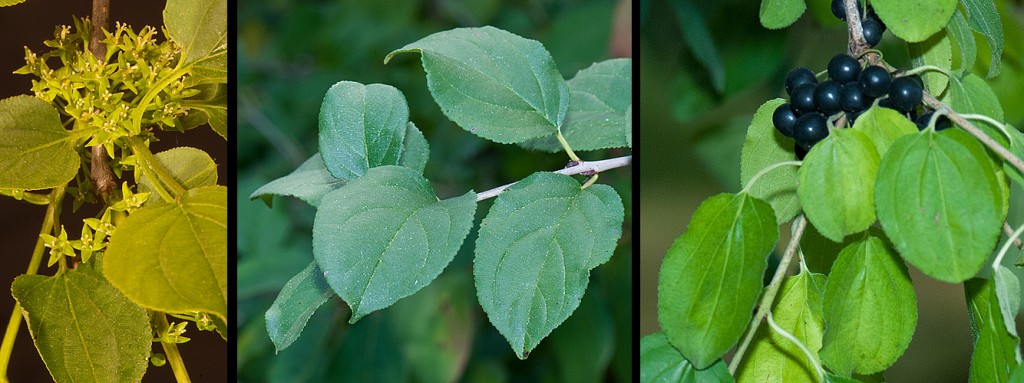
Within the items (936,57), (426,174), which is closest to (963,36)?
(936,57)

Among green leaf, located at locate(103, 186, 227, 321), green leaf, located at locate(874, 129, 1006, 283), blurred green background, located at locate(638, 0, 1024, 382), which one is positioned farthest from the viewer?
blurred green background, located at locate(638, 0, 1024, 382)

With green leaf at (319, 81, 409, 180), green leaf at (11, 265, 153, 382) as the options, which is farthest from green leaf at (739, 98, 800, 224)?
green leaf at (11, 265, 153, 382)

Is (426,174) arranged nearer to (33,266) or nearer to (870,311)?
(33,266)

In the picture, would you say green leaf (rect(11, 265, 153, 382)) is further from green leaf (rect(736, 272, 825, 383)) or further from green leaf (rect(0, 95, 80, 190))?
green leaf (rect(736, 272, 825, 383))

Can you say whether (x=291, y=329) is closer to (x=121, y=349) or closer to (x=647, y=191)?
(x=121, y=349)

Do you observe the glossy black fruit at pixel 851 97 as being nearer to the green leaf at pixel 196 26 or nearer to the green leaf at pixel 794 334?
the green leaf at pixel 794 334

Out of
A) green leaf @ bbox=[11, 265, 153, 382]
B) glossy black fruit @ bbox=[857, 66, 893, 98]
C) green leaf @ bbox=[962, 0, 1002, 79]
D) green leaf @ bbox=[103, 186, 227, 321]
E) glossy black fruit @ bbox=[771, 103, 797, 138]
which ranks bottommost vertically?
green leaf @ bbox=[11, 265, 153, 382]
